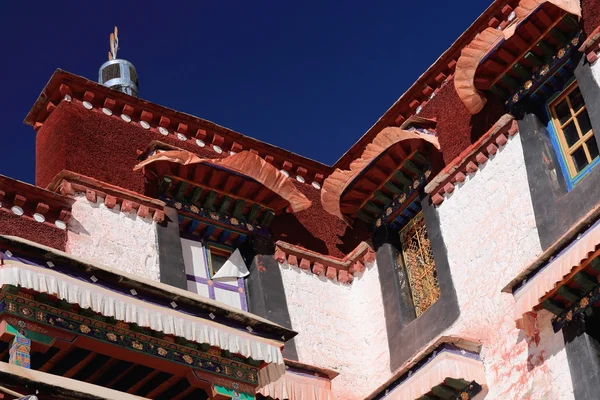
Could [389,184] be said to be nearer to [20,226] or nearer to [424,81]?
[424,81]

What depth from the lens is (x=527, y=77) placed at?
38.9 feet

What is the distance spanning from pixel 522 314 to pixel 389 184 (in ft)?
10.4

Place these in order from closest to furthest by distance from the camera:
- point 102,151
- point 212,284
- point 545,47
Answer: point 545,47
point 212,284
point 102,151

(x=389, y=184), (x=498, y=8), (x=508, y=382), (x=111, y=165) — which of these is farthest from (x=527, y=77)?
(x=111, y=165)

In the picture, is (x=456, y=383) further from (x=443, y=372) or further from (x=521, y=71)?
(x=521, y=71)

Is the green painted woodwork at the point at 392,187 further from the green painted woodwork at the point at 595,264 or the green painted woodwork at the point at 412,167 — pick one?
the green painted woodwork at the point at 595,264

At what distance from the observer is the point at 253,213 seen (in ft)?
43.6

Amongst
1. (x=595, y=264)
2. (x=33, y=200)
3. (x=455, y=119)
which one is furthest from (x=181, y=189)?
(x=595, y=264)

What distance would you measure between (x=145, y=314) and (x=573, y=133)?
426 centimetres

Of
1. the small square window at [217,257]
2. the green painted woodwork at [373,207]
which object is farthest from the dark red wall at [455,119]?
the small square window at [217,257]

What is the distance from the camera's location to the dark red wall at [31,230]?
37.3ft

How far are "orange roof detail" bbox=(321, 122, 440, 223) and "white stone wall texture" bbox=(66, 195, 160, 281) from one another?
6.86 ft

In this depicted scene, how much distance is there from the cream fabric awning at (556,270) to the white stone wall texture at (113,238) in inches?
141

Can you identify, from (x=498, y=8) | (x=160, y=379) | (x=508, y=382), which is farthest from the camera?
(x=498, y=8)
